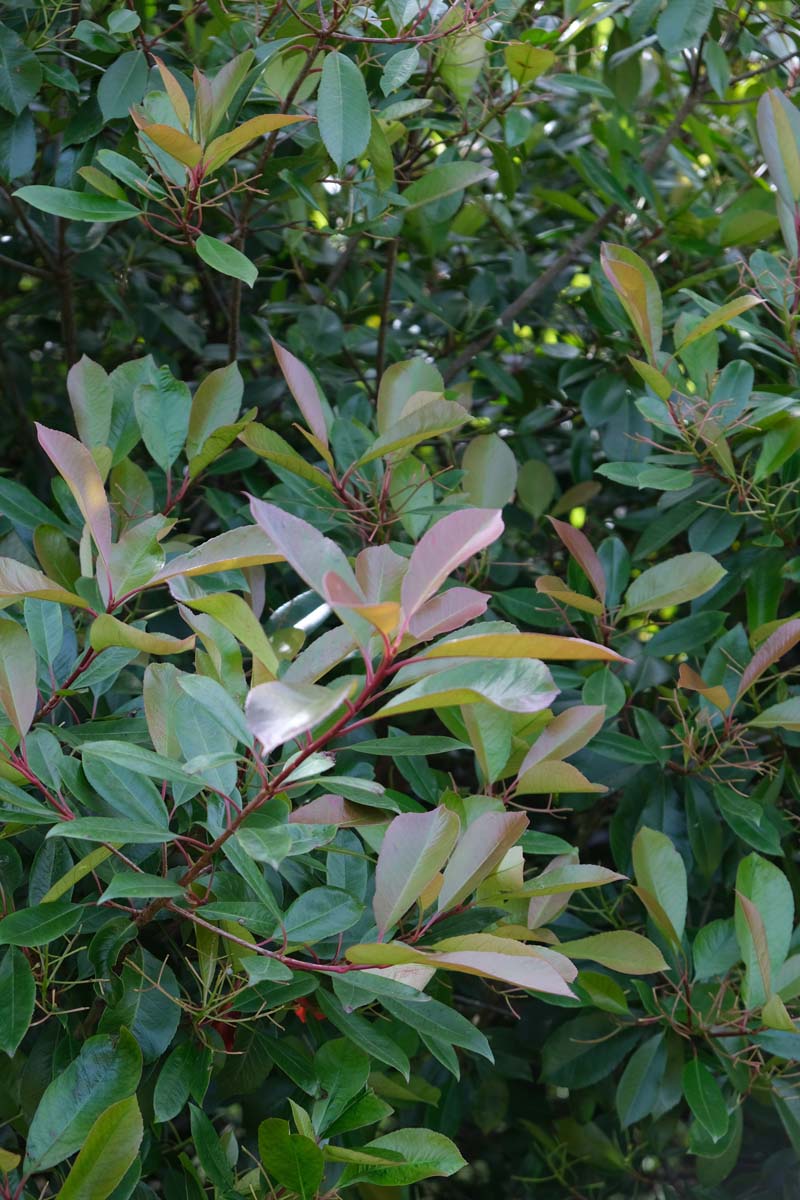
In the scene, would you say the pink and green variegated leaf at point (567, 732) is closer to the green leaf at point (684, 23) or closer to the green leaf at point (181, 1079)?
the green leaf at point (181, 1079)

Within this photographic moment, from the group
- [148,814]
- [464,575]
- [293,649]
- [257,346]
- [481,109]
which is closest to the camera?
[148,814]

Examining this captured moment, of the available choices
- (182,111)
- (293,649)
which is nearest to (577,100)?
(182,111)

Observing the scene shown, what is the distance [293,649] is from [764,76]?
52.8 inches

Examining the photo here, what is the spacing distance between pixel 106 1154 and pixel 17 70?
3.30 feet

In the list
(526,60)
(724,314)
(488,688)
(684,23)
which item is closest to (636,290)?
(724,314)

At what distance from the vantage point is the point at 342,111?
1.03 meters

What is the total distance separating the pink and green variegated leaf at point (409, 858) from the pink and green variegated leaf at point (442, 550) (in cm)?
19

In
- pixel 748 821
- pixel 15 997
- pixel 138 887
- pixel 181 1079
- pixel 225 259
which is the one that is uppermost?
pixel 225 259

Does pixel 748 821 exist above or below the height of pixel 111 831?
below

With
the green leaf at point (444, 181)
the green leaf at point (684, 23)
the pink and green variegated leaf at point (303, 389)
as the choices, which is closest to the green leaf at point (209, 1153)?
the pink and green variegated leaf at point (303, 389)

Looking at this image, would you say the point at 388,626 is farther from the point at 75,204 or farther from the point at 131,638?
the point at 75,204

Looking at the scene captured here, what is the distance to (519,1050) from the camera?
1.38 metres

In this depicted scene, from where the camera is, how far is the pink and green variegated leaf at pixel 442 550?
0.60 meters

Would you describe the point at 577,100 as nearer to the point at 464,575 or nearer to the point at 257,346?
the point at 257,346
